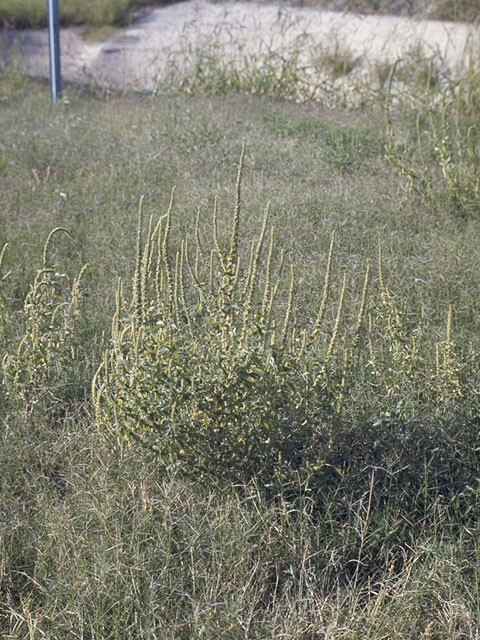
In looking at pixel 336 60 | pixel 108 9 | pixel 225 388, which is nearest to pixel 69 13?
pixel 108 9

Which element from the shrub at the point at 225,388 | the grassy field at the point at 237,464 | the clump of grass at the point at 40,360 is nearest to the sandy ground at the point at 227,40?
the grassy field at the point at 237,464

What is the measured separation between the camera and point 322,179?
17.5ft

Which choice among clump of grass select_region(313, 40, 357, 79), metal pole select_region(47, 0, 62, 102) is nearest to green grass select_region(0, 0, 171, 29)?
metal pole select_region(47, 0, 62, 102)

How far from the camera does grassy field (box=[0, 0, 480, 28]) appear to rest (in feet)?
31.1

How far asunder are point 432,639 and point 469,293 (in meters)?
1.98

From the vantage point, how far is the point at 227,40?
366 inches

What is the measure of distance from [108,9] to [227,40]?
2.45 m

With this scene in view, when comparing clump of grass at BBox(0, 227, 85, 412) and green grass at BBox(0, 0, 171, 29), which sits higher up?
green grass at BBox(0, 0, 171, 29)

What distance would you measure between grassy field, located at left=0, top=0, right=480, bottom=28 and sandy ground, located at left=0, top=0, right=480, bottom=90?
0.25m

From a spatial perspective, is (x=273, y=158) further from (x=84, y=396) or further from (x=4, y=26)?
(x=4, y=26)

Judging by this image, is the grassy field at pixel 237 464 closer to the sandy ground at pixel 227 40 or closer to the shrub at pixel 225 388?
the shrub at pixel 225 388

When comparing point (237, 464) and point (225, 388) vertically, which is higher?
point (225, 388)

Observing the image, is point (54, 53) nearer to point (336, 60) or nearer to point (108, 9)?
point (336, 60)

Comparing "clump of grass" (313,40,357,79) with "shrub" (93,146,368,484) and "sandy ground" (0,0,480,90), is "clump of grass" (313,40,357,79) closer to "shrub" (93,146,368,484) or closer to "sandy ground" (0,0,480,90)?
"sandy ground" (0,0,480,90)
